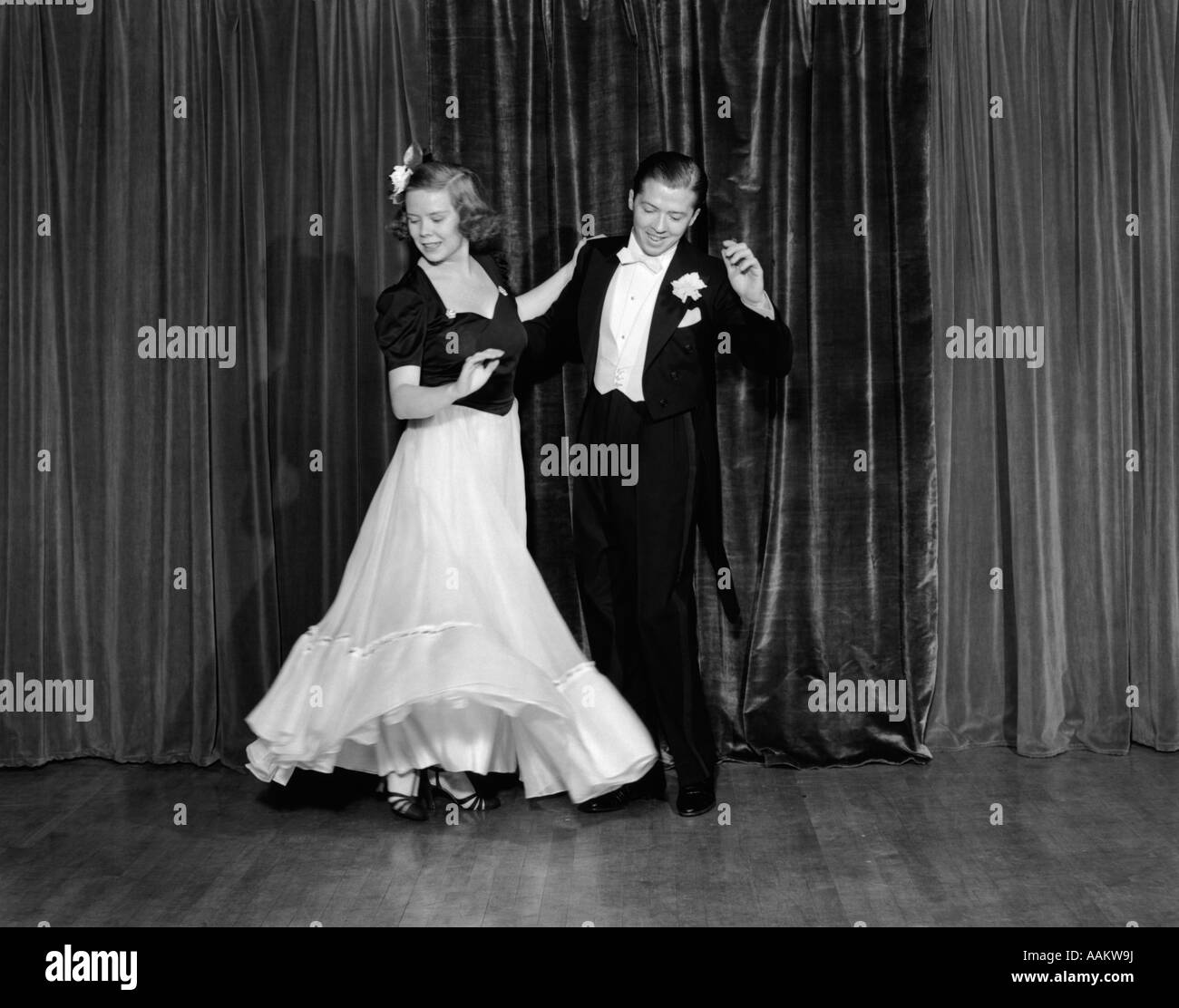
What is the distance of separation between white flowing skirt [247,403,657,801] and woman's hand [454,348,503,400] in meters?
0.15

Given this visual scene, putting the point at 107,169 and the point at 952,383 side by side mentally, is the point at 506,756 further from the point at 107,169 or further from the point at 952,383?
the point at 107,169

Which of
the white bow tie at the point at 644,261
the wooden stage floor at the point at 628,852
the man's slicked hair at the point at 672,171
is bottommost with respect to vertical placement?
the wooden stage floor at the point at 628,852

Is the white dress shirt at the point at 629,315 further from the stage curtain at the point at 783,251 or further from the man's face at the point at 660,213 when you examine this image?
the stage curtain at the point at 783,251

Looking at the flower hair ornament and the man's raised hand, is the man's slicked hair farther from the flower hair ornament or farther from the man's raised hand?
the flower hair ornament

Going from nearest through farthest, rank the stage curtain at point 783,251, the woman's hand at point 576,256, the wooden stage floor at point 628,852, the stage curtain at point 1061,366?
1. the wooden stage floor at point 628,852
2. the woman's hand at point 576,256
3. the stage curtain at point 783,251
4. the stage curtain at point 1061,366

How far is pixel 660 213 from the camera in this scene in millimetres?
3898

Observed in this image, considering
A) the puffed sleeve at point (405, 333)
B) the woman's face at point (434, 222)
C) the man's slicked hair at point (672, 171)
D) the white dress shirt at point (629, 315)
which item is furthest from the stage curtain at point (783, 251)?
the puffed sleeve at point (405, 333)

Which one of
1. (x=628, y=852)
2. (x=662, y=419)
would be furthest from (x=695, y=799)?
(x=662, y=419)

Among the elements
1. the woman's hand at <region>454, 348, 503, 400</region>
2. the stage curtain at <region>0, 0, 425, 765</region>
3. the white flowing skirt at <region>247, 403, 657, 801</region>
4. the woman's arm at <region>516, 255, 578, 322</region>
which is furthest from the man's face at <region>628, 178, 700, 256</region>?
the stage curtain at <region>0, 0, 425, 765</region>

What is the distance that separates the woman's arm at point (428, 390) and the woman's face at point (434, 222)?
11.8 inches

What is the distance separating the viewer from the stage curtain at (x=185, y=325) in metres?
4.48

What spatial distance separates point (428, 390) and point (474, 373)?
129 millimetres

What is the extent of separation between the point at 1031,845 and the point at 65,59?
12.0 feet

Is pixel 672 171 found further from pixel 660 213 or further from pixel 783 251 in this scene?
pixel 783 251
